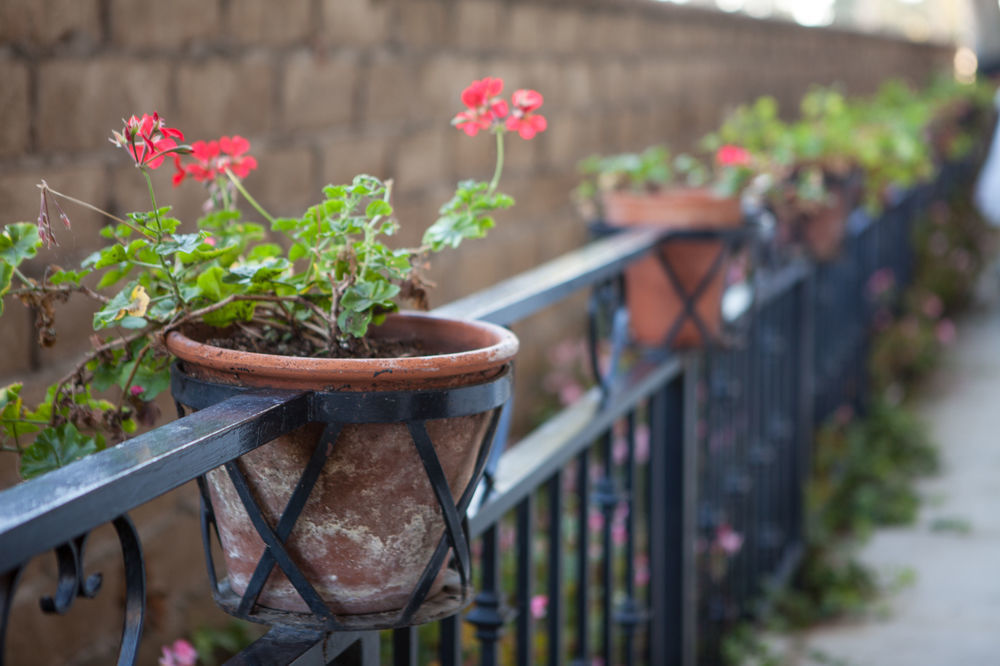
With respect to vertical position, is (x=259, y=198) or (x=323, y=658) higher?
(x=259, y=198)

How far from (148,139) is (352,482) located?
0.91ft

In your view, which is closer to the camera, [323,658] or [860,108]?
[323,658]

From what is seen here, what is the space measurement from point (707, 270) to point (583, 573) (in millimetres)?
701

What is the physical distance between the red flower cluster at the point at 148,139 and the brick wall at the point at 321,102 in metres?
0.10

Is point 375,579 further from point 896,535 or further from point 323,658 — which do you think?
point 896,535

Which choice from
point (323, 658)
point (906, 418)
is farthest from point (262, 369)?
point (906, 418)

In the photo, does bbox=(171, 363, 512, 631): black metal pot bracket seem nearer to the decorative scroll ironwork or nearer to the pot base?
the pot base

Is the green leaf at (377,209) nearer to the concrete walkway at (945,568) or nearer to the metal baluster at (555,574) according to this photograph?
the metal baluster at (555,574)

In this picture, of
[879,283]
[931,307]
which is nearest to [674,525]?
[879,283]

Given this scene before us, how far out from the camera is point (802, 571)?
312cm

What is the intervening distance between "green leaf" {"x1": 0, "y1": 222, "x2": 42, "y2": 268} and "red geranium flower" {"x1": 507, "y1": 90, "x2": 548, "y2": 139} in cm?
41

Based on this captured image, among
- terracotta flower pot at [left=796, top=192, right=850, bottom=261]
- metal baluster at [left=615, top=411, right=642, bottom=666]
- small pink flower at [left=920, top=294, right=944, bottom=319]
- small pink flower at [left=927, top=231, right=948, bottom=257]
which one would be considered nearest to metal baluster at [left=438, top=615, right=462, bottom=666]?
metal baluster at [left=615, top=411, right=642, bottom=666]

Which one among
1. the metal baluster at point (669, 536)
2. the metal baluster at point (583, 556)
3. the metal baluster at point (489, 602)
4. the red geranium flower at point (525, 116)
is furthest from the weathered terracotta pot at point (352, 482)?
the metal baluster at point (669, 536)

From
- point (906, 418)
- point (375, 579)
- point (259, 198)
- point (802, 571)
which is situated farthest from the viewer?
point (906, 418)
